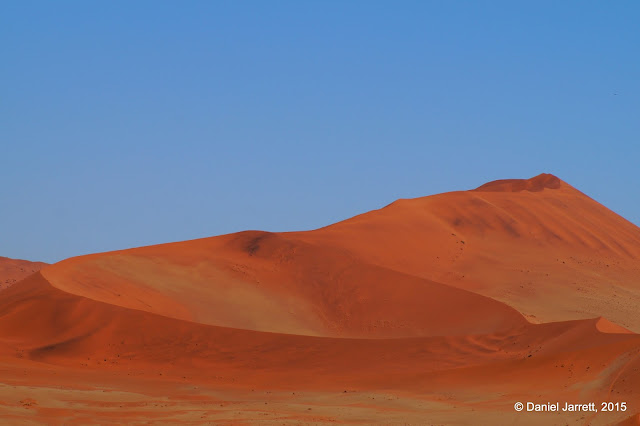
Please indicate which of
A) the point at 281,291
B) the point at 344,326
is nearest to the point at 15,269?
the point at 281,291

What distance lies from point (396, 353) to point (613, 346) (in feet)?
25.5

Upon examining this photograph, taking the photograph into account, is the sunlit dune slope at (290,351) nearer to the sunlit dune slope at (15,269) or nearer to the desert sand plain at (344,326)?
the desert sand plain at (344,326)

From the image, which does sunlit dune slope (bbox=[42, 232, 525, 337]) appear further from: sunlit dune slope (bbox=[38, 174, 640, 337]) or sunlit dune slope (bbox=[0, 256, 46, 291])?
sunlit dune slope (bbox=[0, 256, 46, 291])

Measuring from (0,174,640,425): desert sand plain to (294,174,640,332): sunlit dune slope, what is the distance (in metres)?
0.14

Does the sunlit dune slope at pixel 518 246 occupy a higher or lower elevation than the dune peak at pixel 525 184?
lower

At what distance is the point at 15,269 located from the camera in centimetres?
8306

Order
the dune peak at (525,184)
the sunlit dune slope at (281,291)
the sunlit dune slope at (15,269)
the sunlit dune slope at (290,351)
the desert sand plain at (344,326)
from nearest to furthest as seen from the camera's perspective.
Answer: the desert sand plain at (344,326) < the sunlit dune slope at (290,351) < the sunlit dune slope at (281,291) < the dune peak at (525,184) < the sunlit dune slope at (15,269)

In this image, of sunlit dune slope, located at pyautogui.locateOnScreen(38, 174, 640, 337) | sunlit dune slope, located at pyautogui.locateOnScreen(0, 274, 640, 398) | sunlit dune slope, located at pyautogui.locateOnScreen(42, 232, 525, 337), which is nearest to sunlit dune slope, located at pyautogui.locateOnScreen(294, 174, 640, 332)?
sunlit dune slope, located at pyautogui.locateOnScreen(38, 174, 640, 337)

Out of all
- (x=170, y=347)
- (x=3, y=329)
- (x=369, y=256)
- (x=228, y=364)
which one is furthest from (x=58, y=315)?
(x=369, y=256)

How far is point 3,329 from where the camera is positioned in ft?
115

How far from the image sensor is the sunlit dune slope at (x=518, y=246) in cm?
4203

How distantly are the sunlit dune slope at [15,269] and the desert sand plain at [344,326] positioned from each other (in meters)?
37.1

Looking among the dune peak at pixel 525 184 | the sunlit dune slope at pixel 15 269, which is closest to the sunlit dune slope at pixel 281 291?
the dune peak at pixel 525 184

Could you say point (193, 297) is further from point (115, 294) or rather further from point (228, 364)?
point (228, 364)
